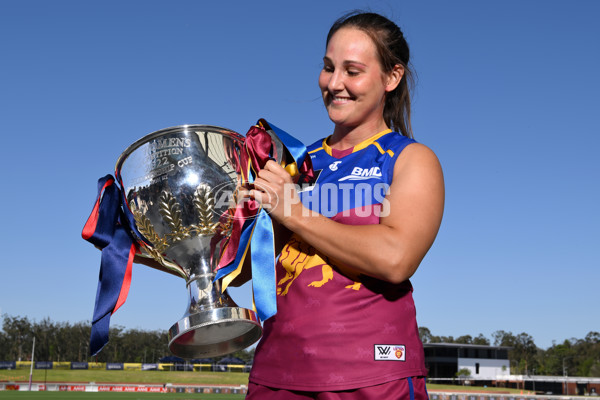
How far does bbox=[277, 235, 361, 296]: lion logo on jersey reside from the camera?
1645mm

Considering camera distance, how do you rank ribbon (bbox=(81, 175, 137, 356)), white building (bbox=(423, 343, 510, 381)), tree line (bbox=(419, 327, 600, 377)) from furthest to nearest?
1. tree line (bbox=(419, 327, 600, 377))
2. white building (bbox=(423, 343, 510, 381))
3. ribbon (bbox=(81, 175, 137, 356))

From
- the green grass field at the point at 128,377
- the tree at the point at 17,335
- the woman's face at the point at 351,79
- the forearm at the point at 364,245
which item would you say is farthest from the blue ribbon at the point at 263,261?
the tree at the point at 17,335

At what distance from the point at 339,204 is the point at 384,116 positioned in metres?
0.48

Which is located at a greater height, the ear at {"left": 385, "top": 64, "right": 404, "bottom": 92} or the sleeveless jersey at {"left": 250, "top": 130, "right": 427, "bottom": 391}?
the ear at {"left": 385, "top": 64, "right": 404, "bottom": 92}

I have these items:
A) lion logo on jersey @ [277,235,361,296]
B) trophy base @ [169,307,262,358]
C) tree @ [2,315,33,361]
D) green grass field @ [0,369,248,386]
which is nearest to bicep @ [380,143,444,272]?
lion logo on jersey @ [277,235,361,296]

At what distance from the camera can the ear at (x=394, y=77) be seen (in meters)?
1.90

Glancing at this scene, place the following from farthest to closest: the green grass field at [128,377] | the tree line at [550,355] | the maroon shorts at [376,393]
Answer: the tree line at [550,355] < the green grass field at [128,377] < the maroon shorts at [376,393]

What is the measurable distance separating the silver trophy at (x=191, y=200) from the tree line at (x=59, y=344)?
7896cm

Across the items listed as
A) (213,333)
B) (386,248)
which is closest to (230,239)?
(213,333)

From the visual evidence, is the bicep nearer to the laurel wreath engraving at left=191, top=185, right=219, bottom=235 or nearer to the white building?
the laurel wreath engraving at left=191, top=185, right=219, bottom=235

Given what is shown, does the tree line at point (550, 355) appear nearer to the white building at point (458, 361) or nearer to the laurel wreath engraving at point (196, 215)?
the white building at point (458, 361)

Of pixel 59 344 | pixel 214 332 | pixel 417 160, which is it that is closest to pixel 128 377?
pixel 59 344

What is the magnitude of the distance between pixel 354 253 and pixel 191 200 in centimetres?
55

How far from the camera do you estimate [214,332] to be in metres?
1.72
